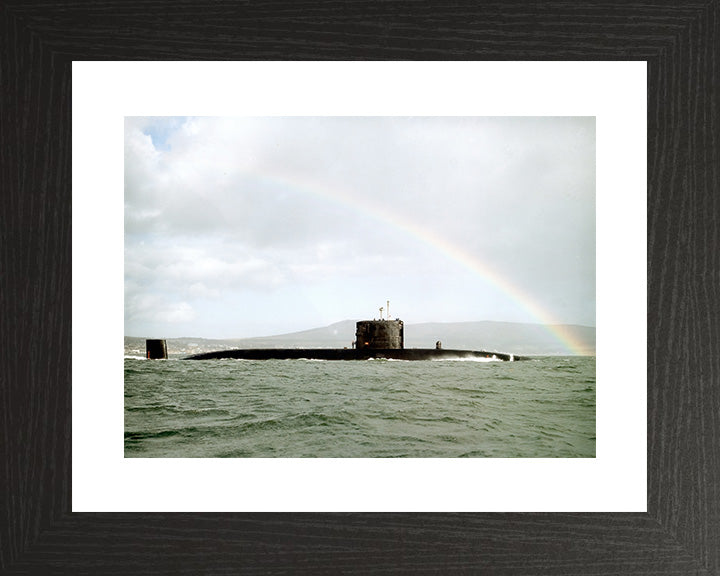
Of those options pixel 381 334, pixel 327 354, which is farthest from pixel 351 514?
pixel 327 354

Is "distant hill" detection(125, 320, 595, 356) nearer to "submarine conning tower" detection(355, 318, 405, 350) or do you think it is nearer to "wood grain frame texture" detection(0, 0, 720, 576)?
"submarine conning tower" detection(355, 318, 405, 350)

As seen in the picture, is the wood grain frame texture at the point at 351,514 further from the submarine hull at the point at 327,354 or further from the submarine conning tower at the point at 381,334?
the submarine hull at the point at 327,354

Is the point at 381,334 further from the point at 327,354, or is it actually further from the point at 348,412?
the point at 348,412

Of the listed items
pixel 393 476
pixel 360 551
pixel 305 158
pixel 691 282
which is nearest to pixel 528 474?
pixel 393 476

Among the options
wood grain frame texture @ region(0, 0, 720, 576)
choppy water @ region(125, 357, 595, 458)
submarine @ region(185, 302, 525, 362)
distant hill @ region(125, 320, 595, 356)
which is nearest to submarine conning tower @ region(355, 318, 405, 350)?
submarine @ region(185, 302, 525, 362)

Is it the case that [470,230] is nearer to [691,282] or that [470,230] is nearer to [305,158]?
[305,158]

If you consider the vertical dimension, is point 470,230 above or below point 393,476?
above

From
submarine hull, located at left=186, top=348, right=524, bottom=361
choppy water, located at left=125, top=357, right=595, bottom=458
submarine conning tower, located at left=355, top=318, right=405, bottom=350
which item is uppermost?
submarine conning tower, located at left=355, top=318, right=405, bottom=350

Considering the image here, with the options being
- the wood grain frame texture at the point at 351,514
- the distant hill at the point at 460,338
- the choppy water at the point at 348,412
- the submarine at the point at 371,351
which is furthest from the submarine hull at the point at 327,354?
the wood grain frame texture at the point at 351,514
